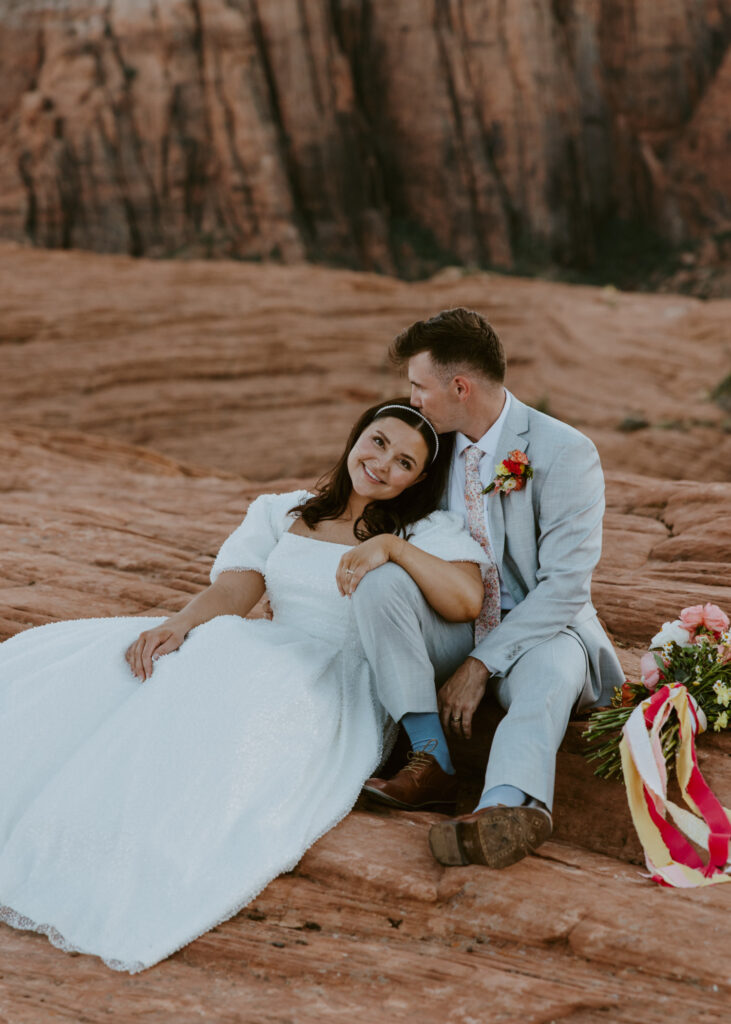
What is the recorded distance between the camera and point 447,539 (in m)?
3.86

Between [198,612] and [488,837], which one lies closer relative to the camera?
[488,837]

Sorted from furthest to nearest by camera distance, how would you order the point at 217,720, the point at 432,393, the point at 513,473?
the point at 432,393
the point at 513,473
the point at 217,720

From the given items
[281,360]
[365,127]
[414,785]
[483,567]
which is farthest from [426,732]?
[365,127]

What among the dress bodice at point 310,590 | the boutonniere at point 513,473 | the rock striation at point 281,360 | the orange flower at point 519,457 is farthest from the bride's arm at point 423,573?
the rock striation at point 281,360

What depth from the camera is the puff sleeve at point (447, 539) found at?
3.83 metres

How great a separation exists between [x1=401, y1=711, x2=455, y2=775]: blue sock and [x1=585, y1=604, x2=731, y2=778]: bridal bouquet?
557 mm

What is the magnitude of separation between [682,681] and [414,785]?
1088 millimetres

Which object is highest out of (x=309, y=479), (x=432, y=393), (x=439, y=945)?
(x=432, y=393)

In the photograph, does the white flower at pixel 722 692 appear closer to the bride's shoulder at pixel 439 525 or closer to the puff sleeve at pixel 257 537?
the bride's shoulder at pixel 439 525

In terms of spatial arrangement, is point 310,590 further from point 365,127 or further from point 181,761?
point 365,127

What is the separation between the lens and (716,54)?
2927 cm

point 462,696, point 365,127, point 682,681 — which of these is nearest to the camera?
point 462,696

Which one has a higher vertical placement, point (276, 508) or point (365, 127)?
point (276, 508)

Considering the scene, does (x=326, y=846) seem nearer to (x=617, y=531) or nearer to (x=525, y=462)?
(x=525, y=462)
